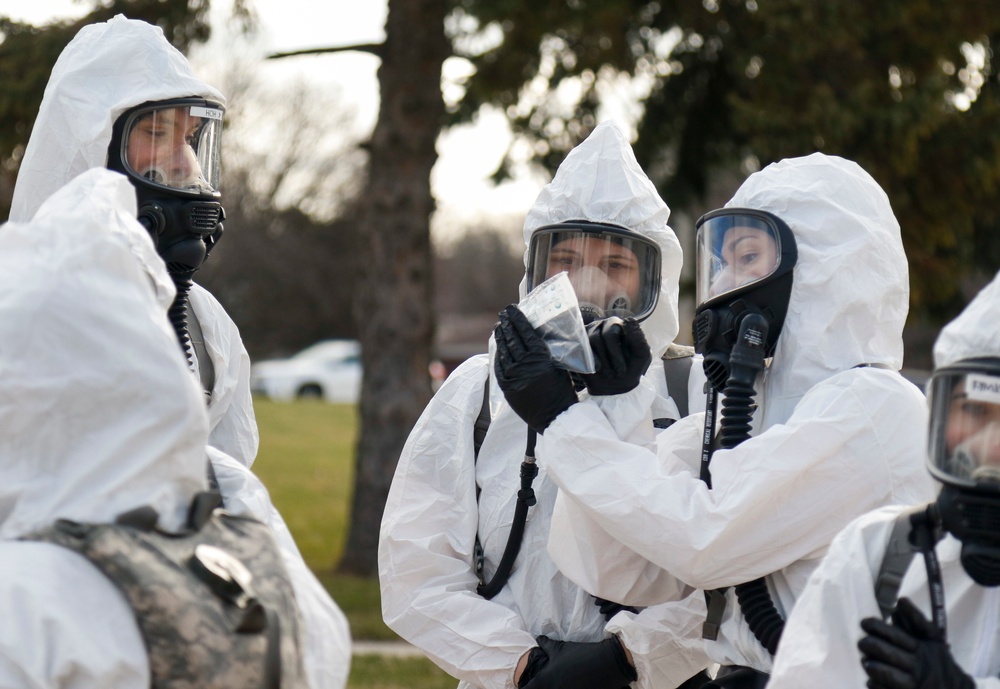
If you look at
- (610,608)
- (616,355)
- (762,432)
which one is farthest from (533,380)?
(610,608)

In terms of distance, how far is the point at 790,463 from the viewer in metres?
2.49

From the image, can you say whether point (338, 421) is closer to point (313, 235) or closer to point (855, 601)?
point (313, 235)

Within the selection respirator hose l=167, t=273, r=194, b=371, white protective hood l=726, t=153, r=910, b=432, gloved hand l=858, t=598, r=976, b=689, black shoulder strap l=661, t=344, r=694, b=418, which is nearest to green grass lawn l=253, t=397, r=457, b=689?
black shoulder strap l=661, t=344, r=694, b=418

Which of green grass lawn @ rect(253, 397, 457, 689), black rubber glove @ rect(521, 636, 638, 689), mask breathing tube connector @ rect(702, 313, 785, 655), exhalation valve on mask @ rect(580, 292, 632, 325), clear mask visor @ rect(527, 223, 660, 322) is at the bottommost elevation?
green grass lawn @ rect(253, 397, 457, 689)

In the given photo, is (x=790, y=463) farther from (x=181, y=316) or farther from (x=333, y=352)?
(x=333, y=352)

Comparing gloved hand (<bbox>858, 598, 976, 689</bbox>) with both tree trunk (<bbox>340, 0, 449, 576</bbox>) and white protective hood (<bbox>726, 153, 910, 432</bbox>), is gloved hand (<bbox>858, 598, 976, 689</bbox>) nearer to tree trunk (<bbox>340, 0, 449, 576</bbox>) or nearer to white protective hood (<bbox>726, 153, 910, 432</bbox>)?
white protective hood (<bbox>726, 153, 910, 432</bbox>)

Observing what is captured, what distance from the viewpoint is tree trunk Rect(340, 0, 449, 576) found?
805 cm

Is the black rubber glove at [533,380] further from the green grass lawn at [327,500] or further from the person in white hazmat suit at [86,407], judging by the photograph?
the green grass lawn at [327,500]

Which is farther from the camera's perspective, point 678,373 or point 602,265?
point 678,373

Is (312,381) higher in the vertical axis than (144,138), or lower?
lower

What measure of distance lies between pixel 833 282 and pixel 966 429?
2.59 feet

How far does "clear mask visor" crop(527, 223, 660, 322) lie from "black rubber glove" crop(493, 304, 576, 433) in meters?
0.40

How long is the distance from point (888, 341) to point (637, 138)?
691cm

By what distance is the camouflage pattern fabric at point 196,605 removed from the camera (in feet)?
5.61
